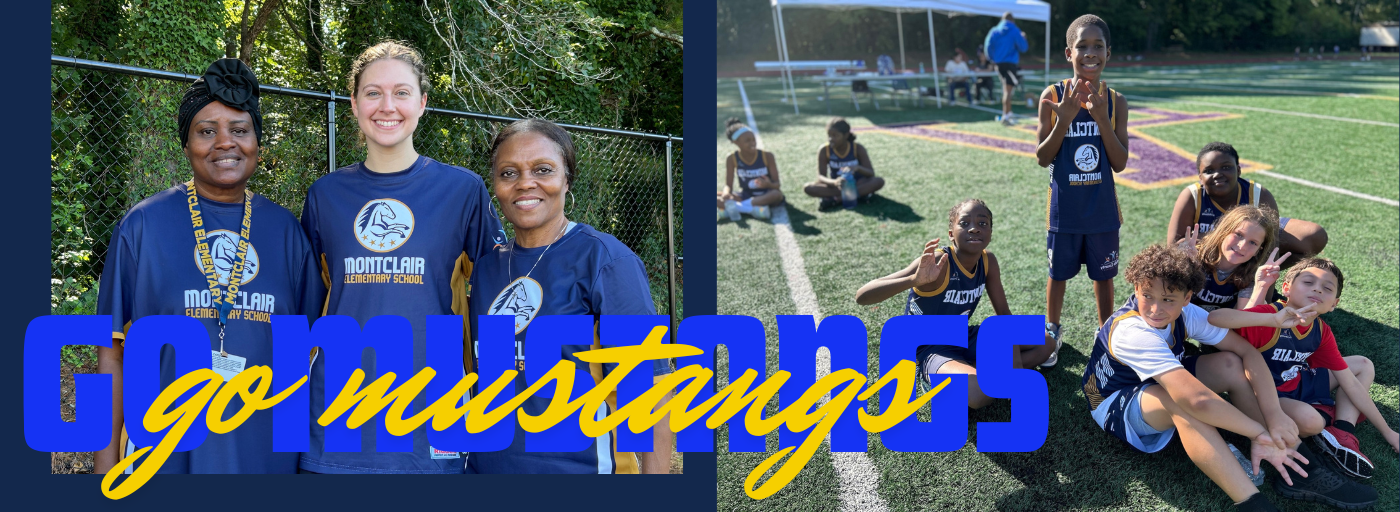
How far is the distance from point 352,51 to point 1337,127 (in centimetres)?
1070

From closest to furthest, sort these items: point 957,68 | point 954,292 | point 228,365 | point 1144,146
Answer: point 228,365, point 954,292, point 1144,146, point 957,68

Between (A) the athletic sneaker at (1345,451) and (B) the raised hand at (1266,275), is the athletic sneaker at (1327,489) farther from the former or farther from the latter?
(B) the raised hand at (1266,275)

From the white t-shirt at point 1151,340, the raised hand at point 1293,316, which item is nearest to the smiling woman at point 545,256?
the white t-shirt at point 1151,340

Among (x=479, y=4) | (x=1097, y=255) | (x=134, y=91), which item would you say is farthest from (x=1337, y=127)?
(x=134, y=91)

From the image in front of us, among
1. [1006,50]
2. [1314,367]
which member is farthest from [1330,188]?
[1006,50]

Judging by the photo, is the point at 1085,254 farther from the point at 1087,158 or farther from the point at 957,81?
the point at 957,81

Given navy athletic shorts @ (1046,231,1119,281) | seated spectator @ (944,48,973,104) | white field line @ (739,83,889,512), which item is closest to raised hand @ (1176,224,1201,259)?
navy athletic shorts @ (1046,231,1119,281)

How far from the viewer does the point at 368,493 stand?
2.95 meters

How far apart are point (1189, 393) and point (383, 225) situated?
2822 millimetres

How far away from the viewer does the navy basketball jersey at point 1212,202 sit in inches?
159

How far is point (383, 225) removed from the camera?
8.80 feet

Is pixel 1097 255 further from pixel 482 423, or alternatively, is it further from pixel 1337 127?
pixel 1337 127

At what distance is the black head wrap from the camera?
2.69 metres

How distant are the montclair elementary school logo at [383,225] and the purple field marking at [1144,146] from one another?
6.76 metres
